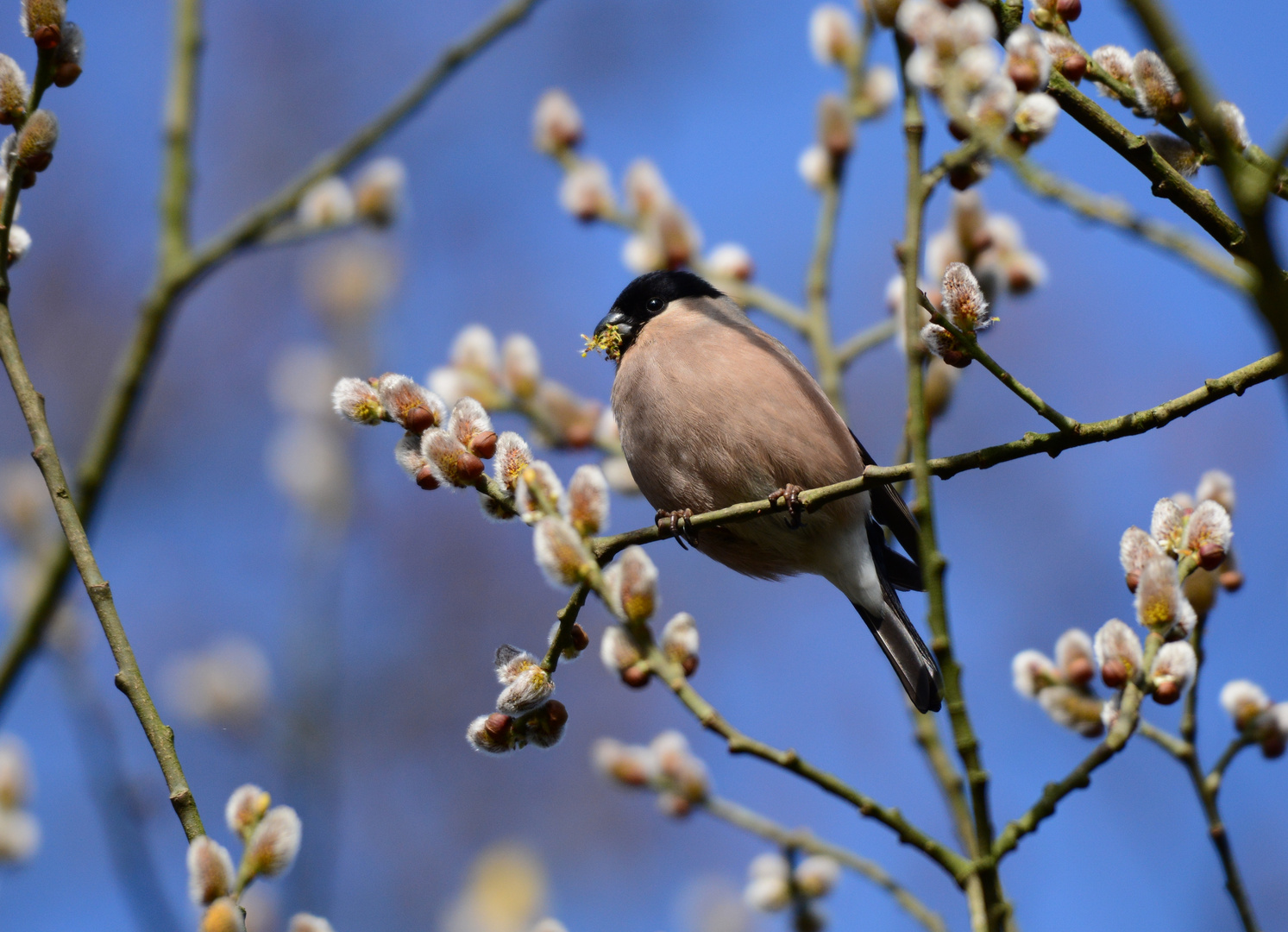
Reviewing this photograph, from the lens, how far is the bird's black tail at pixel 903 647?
324cm

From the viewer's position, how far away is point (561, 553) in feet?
5.66

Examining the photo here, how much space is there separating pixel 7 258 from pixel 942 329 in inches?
63.8

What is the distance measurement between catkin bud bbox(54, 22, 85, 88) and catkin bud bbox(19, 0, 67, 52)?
0.06 ft

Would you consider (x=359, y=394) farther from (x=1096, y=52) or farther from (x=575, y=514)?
(x=1096, y=52)

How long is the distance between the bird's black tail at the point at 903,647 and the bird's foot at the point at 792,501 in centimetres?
54

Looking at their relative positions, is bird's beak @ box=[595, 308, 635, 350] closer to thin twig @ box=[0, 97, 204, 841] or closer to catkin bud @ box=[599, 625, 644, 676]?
catkin bud @ box=[599, 625, 644, 676]

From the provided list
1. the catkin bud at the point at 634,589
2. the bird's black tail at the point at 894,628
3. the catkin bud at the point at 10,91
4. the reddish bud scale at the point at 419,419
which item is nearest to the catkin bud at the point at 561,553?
the catkin bud at the point at 634,589

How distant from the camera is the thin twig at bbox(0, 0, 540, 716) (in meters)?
2.99

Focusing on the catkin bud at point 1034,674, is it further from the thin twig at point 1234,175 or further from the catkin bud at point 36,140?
the catkin bud at point 36,140

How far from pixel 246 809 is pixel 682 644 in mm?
754

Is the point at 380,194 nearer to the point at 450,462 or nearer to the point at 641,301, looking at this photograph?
the point at 641,301

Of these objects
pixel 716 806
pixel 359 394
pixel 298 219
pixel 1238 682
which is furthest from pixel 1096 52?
pixel 298 219

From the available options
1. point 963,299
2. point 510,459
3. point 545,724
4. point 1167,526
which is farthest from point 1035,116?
point 545,724

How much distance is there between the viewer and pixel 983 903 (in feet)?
5.74
